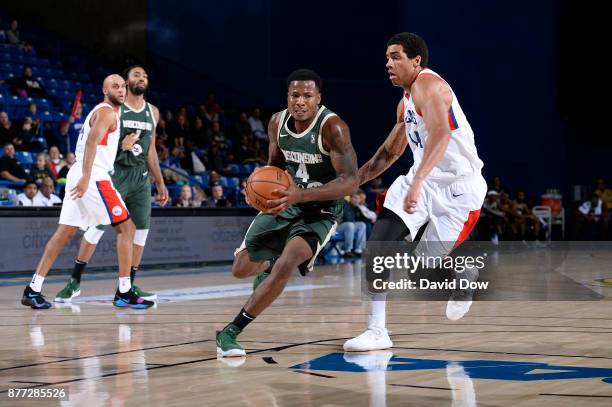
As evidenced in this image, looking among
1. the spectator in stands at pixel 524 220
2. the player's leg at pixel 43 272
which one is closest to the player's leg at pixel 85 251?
the player's leg at pixel 43 272

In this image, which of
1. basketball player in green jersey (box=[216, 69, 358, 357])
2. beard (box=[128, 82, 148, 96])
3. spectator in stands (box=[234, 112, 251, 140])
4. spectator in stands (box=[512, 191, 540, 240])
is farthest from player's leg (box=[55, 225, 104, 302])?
spectator in stands (box=[512, 191, 540, 240])

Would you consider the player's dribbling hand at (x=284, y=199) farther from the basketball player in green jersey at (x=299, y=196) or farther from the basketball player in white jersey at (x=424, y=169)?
the basketball player in white jersey at (x=424, y=169)

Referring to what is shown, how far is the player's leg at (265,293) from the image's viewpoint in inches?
219

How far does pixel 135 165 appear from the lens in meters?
8.81

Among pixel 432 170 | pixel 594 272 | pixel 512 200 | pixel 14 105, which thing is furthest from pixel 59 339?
pixel 512 200

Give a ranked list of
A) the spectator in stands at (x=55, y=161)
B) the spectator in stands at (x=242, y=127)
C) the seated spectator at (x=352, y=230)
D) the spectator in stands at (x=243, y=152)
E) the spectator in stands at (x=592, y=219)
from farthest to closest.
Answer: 1. the spectator in stands at (x=592, y=219)
2. the spectator in stands at (x=242, y=127)
3. the spectator in stands at (x=243, y=152)
4. the seated spectator at (x=352, y=230)
5. the spectator in stands at (x=55, y=161)

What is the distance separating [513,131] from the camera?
23484 mm

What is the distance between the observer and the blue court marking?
15.6ft

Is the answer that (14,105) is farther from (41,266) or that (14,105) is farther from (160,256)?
(41,266)

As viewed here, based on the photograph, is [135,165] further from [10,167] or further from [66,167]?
[66,167]

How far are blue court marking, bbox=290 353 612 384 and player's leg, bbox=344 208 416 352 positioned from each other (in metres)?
0.21

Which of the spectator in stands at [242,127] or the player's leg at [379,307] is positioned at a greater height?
the spectator in stands at [242,127]

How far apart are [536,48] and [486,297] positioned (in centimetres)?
1542

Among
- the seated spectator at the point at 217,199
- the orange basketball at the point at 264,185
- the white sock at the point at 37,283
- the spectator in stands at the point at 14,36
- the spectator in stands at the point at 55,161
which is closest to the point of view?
the orange basketball at the point at 264,185
